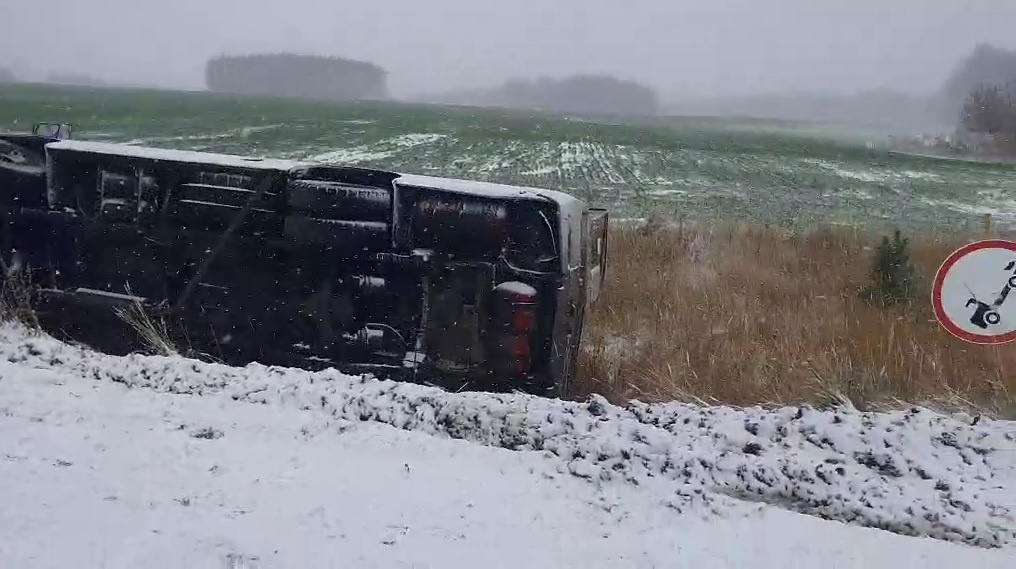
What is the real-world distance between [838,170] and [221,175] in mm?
25651

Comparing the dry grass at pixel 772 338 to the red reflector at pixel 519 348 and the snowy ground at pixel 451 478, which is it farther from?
the red reflector at pixel 519 348

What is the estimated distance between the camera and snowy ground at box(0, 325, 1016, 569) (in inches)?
126

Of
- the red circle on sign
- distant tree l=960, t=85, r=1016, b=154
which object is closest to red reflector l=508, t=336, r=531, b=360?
the red circle on sign

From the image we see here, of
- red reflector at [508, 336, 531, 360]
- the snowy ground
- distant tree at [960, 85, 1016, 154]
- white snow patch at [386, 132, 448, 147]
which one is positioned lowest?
the snowy ground

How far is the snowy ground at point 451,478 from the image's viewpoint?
320cm

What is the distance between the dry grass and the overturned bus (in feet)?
3.39

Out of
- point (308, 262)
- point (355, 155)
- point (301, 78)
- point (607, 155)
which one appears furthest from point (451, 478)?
point (301, 78)

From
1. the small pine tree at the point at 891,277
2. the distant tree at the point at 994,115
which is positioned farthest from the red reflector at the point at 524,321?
the distant tree at the point at 994,115

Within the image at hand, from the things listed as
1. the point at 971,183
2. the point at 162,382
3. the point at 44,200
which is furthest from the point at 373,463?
the point at 971,183

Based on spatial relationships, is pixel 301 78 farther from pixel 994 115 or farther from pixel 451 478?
pixel 451 478

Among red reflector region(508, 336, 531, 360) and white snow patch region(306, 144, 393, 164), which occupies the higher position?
white snow patch region(306, 144, 393, 164)

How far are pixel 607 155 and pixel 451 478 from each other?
27.2m

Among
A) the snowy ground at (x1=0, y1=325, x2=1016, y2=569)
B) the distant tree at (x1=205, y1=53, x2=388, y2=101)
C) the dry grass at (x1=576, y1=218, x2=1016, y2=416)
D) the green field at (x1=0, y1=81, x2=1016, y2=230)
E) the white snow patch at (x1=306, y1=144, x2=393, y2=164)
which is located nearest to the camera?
the snowy ground at (x1=0, y1=325, x2=1016, y2=569)

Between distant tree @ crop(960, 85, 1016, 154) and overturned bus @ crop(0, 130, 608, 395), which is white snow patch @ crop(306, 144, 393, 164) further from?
overturned bus @ crop(0, 130, 608, 395)
